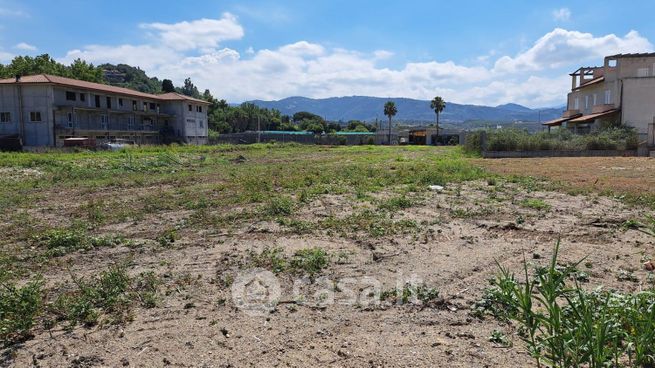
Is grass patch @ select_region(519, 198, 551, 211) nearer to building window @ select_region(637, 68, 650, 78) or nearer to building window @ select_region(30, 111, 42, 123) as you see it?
building window @ select_region(637, 68, 650, 78)

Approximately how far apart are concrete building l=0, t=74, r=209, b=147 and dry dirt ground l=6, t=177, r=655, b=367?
4144 cm

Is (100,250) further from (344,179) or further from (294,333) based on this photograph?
(344,179)

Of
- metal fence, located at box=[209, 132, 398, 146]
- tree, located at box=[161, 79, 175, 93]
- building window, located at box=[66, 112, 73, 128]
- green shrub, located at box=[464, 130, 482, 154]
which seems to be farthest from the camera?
tree, located at box=[161, 79, 175, 93]

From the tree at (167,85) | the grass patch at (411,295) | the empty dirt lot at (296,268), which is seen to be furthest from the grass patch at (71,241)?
the tree at (167,85)

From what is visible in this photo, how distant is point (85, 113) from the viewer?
4941cm

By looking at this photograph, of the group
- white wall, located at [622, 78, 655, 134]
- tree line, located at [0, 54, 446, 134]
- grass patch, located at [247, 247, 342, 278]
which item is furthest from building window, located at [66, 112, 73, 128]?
white wall, located at [622, 78, 655, 134]

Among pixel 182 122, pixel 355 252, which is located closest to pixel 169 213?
pixel 355 252

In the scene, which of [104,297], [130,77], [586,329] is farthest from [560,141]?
[130,77]

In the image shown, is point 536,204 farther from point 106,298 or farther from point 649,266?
point 106,298

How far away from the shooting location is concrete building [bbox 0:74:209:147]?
145ft

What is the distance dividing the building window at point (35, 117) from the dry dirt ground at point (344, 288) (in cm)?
4144

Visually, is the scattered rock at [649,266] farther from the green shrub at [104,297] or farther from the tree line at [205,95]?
the tree line at [205,95]

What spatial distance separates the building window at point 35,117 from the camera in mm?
44406

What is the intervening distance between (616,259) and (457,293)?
269 cm
